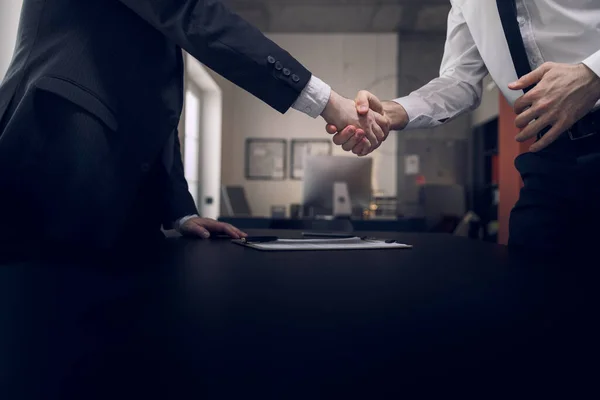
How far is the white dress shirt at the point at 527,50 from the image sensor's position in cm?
114

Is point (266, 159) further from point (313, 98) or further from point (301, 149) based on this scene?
point (313, 98)

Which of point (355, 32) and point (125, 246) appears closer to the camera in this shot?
point (125, 246)

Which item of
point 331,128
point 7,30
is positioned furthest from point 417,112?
point 7,30

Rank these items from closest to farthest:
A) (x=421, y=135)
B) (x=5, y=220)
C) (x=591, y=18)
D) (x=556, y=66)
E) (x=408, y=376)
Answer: (x=408, y=376) < (x=5, y=220) < (x=556, y=66) < (x=591, y=18) < (x=421, y=135)

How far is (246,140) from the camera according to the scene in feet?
22.1

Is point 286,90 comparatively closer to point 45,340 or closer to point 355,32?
point 45,340

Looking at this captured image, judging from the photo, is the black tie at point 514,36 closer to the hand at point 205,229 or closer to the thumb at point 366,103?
the thumb at point 366,103

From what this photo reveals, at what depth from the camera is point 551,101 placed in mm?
986

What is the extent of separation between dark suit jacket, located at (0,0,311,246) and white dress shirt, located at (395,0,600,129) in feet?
1.95

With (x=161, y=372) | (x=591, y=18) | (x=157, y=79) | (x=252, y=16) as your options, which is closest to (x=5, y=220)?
(x=157, y=79)

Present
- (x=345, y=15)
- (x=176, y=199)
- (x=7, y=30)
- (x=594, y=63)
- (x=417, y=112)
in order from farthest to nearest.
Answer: (x=345, y=15) → (x=7, y=30) → (x=417, y=112) → (x=176, y=199) → (x=594, y=63)

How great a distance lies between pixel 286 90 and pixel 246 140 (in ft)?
18.8

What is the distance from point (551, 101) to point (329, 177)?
292 cm

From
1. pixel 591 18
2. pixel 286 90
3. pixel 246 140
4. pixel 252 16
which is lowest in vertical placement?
pixel 286 90
